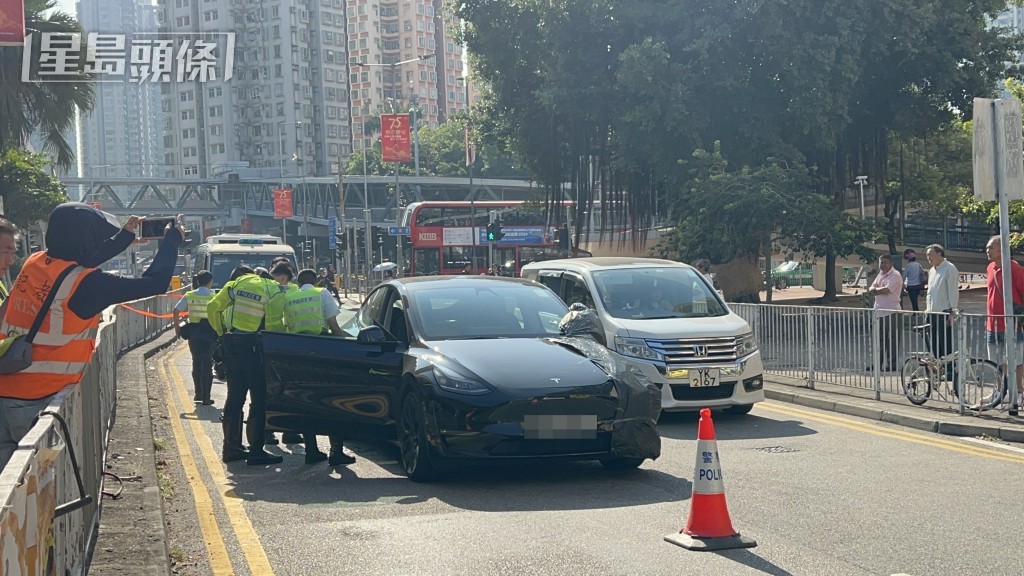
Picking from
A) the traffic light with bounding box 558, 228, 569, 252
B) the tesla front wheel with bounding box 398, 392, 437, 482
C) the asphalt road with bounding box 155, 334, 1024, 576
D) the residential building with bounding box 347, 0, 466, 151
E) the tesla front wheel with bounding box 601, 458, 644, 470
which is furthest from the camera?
the residential building with bounding box 347, 0, 466, 151

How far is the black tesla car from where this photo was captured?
9.05m

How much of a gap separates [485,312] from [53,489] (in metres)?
5.94

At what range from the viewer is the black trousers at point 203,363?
15914mm

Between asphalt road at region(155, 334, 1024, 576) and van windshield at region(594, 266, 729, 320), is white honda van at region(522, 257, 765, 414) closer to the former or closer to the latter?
van windshield at region(594, 266, 729, 320)

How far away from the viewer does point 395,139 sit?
71.9 metres

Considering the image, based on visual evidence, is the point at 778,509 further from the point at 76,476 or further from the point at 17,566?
the point at 17,566

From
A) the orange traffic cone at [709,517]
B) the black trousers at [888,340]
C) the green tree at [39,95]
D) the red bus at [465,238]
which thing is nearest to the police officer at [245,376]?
the orange traffic cone at [709,517]

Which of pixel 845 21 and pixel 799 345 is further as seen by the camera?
pixel 845 21

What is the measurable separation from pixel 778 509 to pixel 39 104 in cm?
2185

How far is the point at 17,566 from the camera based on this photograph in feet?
12.3

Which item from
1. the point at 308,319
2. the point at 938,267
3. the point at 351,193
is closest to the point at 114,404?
the point at 308,319

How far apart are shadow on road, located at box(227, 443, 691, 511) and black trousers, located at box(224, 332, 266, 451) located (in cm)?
38

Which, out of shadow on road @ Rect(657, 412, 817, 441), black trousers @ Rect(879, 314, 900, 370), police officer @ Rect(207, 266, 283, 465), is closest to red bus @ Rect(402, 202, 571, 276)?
black trousers @ Rect(879, 314, 900, 370)

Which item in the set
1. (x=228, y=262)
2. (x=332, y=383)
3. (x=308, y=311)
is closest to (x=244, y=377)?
Answer: (x=308, y=311)
